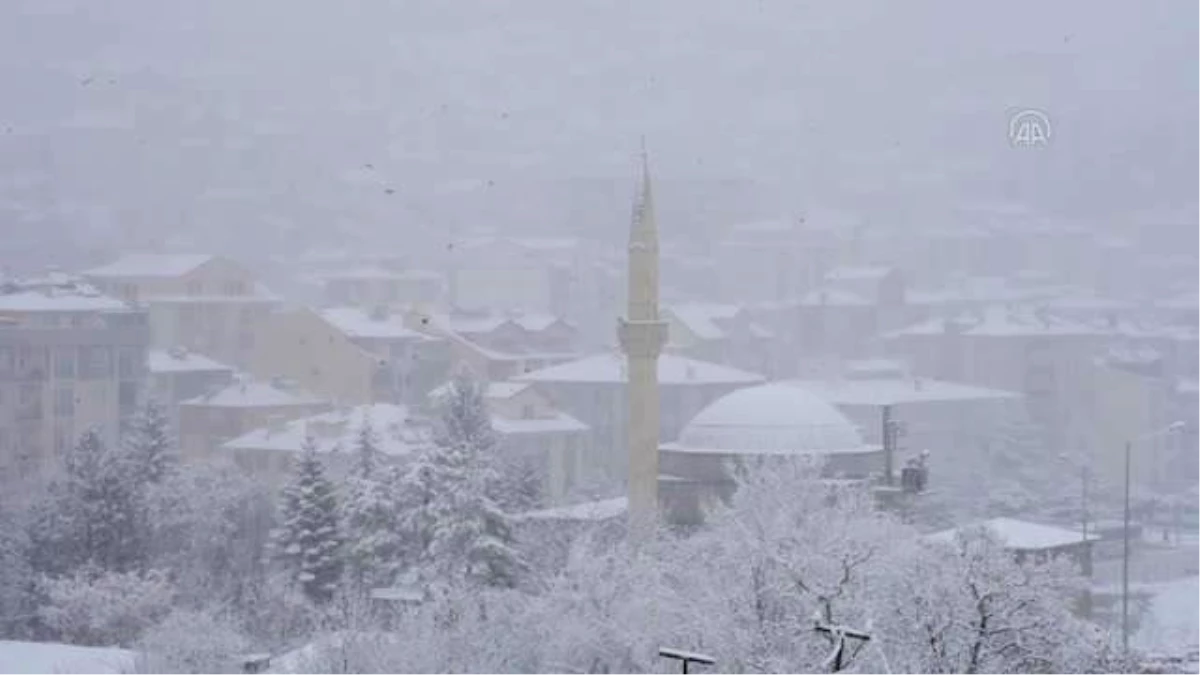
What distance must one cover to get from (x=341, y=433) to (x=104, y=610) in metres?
9.18

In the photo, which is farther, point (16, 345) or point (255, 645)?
point (16, 345)

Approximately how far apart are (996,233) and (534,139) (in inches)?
603

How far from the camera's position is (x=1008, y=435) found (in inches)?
1489

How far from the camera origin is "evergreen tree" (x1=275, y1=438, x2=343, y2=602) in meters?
23.0

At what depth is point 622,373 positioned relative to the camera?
113 feet

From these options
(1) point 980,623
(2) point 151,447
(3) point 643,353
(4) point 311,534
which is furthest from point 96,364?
(1) point 980,623

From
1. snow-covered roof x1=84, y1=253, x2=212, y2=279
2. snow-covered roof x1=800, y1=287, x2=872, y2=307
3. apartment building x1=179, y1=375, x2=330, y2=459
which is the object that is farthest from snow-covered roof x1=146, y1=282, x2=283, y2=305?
snow-covered roof x1=800, y1=287, x2=872, y2=307

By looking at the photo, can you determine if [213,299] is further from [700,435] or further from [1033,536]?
[1033,536]

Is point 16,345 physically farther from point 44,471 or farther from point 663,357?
point 663,357

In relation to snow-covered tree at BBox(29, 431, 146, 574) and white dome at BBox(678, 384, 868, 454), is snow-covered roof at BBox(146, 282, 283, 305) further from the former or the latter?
white dome at BBox(678, 384, 868, 454)

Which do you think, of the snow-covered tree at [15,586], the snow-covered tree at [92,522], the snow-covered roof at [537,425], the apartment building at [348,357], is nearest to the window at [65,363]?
the apartment building at [348,357]

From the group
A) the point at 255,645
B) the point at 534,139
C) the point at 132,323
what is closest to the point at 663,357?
the point at 132,323

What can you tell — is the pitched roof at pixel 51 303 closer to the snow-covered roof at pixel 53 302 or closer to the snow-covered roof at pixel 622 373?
the snow-covered roof at pixel 53 302

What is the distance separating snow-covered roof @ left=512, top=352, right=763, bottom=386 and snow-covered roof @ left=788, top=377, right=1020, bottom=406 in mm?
1044
